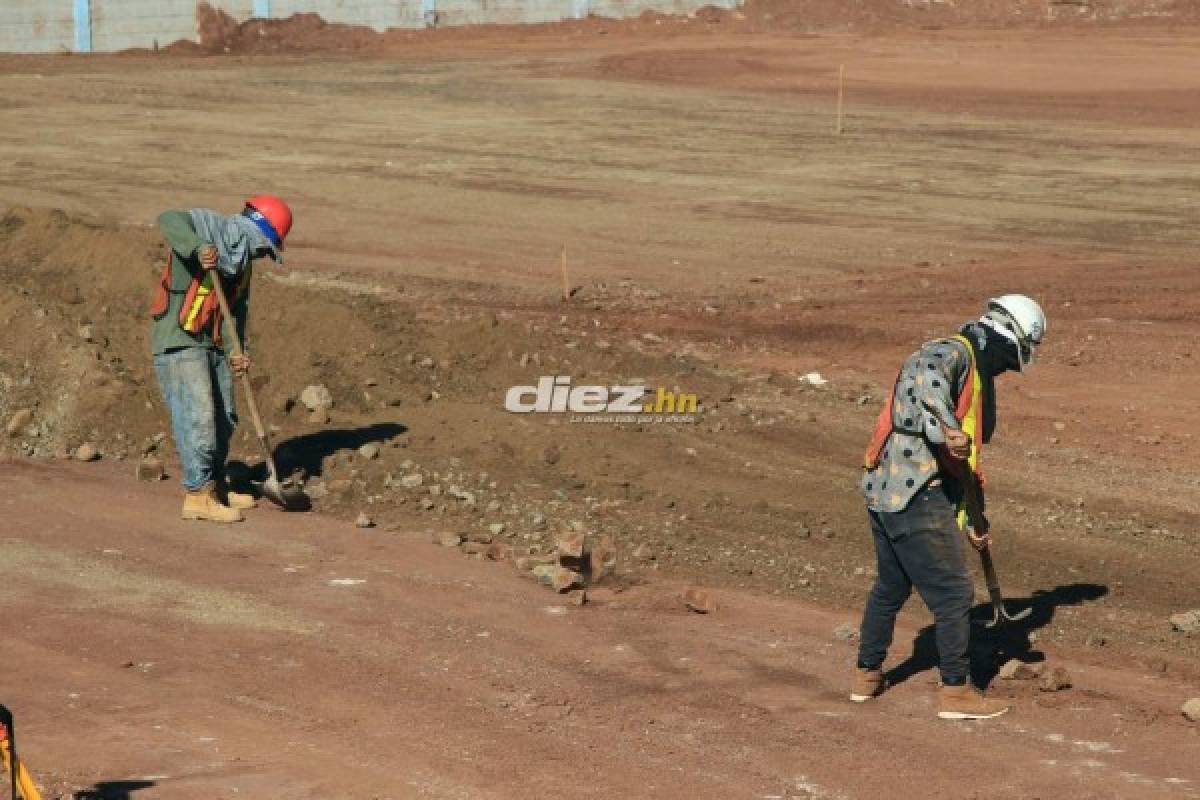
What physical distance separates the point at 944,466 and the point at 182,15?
139 ft

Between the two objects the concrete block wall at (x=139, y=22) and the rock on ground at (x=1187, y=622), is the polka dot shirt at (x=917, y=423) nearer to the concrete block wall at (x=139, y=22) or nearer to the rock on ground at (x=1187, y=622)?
the rock on ground at (x=1187, y=622)

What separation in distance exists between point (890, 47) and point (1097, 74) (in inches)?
294

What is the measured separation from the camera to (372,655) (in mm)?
8867

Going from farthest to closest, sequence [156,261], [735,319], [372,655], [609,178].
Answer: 1. [609,178]
2. [735,319]
3. [156,261]
4. [372,655]

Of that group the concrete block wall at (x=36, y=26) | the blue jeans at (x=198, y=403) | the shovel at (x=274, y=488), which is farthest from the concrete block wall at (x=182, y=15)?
the blue jeans at (x=198, y=403)

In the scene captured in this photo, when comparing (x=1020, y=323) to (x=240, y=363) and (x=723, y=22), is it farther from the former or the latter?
(x=723, y=22)

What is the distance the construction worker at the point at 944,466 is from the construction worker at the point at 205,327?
425 cm

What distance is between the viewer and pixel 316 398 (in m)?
13.4

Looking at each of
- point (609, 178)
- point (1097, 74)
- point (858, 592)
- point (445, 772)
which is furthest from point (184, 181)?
point (1097, 74)

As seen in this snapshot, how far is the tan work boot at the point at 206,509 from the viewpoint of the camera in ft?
36.4

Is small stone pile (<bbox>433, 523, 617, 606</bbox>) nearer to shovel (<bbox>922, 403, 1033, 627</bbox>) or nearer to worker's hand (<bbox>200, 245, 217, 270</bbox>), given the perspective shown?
worker's hand (<bbox>200, 245, 217, 270</bbox>)

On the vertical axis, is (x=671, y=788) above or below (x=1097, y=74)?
below

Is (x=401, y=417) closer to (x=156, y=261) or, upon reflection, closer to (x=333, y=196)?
(x=156, y=261)

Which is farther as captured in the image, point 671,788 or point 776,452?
point 776,452
